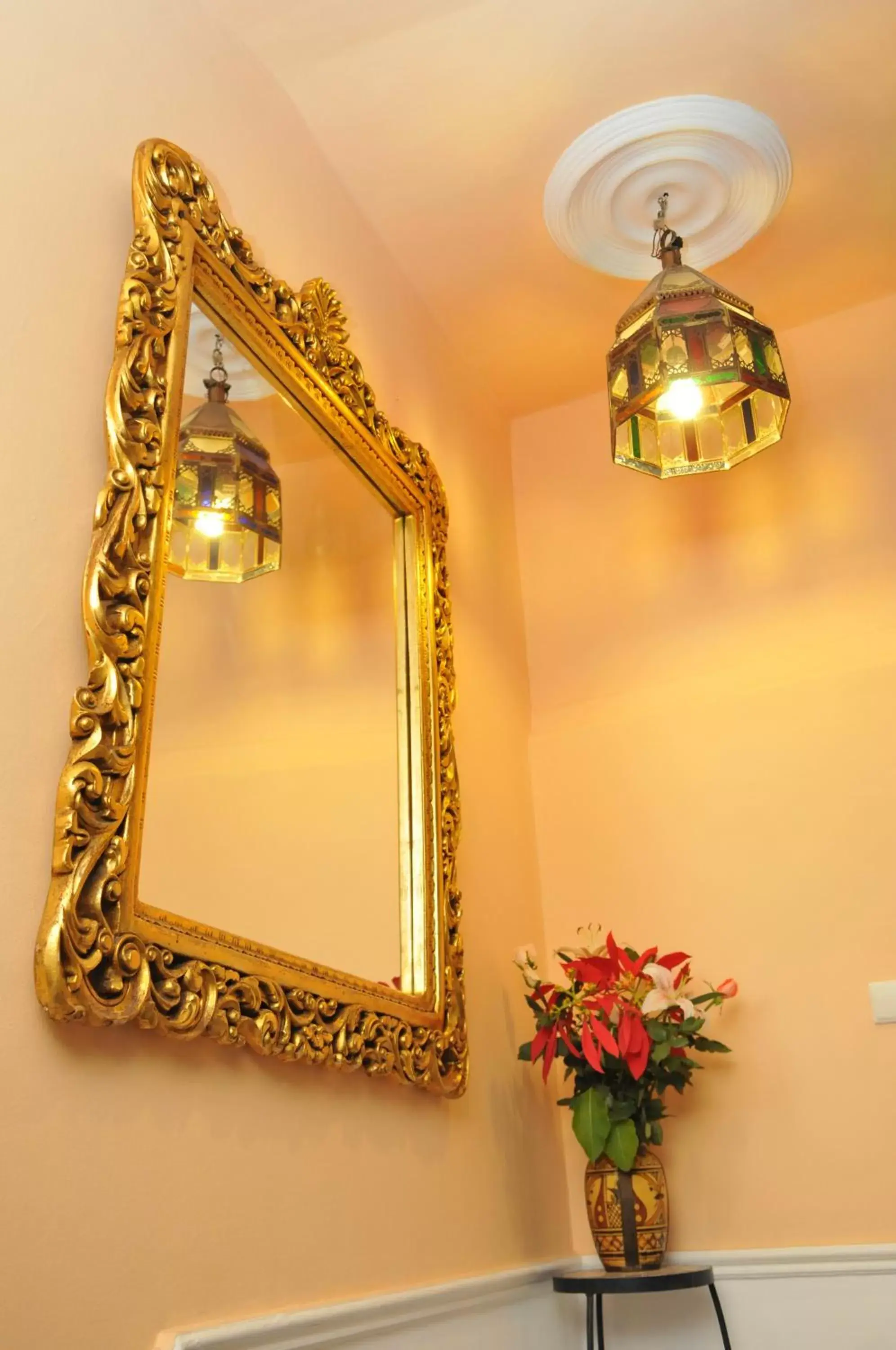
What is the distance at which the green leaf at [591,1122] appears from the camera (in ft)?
6.67

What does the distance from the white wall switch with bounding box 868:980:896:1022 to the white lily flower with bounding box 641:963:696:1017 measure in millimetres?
351

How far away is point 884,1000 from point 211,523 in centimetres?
155

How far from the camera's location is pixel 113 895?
117cm

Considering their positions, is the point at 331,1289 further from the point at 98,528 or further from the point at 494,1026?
the point at 98,528

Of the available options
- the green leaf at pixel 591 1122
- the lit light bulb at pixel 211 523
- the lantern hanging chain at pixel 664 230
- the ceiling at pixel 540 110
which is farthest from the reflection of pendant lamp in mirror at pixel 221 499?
the green leaf at pixel 591 1122

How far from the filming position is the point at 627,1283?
189 cm

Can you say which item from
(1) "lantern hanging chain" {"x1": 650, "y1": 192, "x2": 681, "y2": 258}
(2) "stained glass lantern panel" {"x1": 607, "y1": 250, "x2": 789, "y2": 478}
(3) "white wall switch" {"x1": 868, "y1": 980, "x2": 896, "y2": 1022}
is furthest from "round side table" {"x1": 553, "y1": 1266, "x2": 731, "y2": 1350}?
(1) "lantern hanging chain" {"x1": 650, "y1": 192, "x2": 681, "y2": 258}

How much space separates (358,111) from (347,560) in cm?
86

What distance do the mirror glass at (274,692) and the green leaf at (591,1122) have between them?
513mm

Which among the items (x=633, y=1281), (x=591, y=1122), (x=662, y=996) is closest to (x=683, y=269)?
(x=662, y=996)

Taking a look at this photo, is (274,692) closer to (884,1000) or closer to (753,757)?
(753,757)

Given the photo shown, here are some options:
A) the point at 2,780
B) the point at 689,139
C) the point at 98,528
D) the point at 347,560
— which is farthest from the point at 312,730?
the point at 689,139

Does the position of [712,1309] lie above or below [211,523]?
below

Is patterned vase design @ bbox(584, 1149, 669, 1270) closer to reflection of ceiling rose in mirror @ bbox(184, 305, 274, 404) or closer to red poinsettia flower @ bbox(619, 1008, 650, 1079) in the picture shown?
red poinsettia flower @ bbox(619, 1008, 650, 1079)
